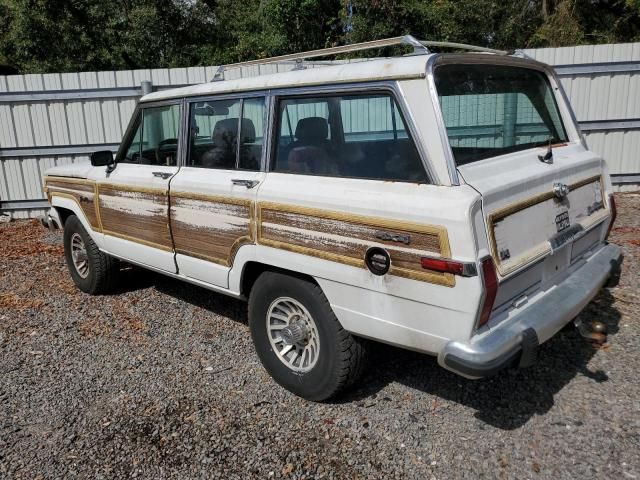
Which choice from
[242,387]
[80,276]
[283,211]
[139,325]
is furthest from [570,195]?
→ [80,276]

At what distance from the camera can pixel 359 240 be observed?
9.62 ft

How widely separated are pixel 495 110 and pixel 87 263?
13.2 ft

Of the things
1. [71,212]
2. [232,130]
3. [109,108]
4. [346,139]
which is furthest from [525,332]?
[109,108]

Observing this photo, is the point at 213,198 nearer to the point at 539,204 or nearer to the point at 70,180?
the point at 539,204

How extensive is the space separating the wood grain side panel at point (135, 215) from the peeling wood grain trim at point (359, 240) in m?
1.12

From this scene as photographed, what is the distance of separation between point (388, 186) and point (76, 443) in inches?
88.6

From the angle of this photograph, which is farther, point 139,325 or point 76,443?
point 139,325

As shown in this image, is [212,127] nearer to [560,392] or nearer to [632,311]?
[560,392]

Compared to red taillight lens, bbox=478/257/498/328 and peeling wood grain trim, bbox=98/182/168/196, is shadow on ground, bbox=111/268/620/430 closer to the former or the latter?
red taillight lens, bbox=478/257/498/328

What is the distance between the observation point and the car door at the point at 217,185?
3623 mm

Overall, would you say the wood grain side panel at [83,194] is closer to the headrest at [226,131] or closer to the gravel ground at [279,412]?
the gravel ground at [279,412]

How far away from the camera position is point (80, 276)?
18.8ft

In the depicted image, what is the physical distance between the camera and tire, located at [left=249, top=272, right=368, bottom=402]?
3237 mm

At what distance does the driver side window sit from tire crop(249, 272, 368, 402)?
145cm
